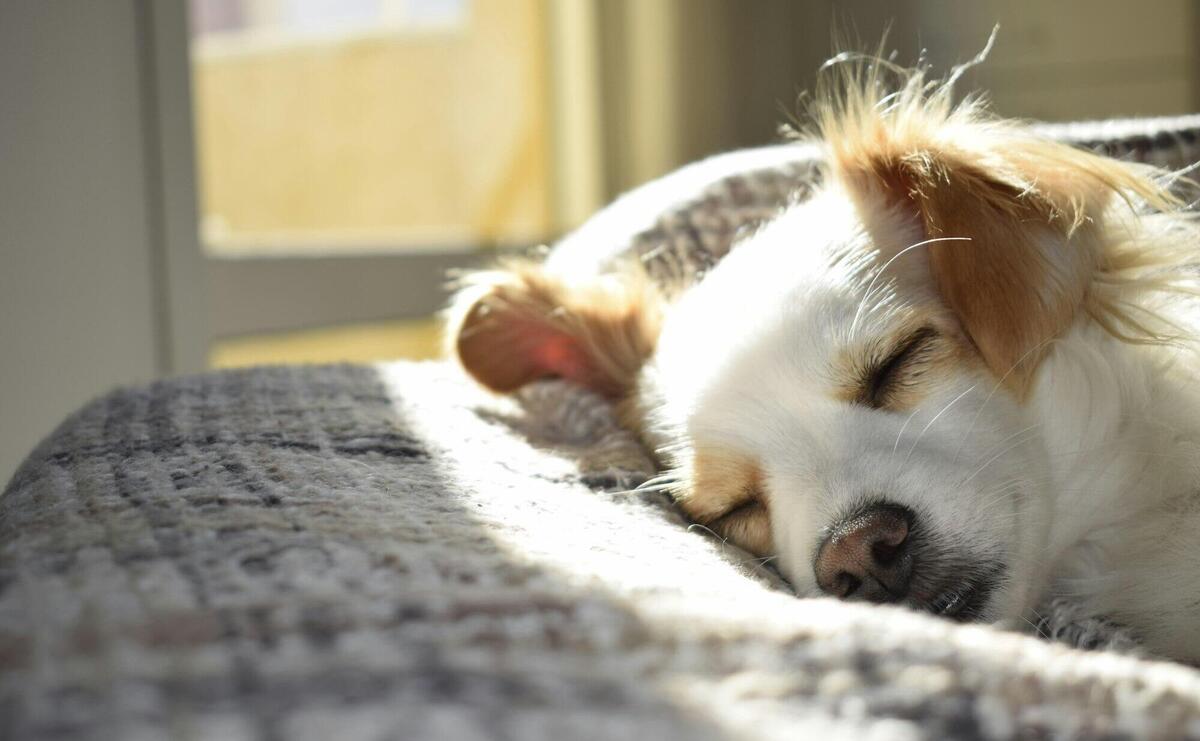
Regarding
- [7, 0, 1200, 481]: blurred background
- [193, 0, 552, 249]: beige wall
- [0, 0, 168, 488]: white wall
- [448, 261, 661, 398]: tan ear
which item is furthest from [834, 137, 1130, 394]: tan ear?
[193, 0, 552, 249]: beige wall

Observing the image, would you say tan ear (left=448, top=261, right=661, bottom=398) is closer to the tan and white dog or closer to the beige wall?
the tan and white dog

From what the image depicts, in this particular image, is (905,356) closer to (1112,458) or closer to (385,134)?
(1112,458)

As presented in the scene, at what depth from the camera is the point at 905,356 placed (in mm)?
1183

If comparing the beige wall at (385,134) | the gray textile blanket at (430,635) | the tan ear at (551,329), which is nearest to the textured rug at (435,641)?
the gray textile blanket at (430,635)

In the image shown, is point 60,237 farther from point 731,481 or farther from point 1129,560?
point 1129,560

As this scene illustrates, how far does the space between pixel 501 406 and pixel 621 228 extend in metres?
0.46

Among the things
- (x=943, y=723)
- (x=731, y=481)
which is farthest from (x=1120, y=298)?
(x=943, y=723)

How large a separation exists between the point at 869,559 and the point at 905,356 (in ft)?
0.85

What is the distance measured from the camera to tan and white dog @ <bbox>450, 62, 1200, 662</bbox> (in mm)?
1053

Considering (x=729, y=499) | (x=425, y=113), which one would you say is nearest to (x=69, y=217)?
(x=729, y=499)

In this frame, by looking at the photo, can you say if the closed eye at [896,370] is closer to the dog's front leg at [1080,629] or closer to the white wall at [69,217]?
the dog's front leg at [1080,629]

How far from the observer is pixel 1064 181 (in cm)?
120

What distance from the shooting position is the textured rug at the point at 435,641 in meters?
0.47

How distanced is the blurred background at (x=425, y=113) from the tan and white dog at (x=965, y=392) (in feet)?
4.80
